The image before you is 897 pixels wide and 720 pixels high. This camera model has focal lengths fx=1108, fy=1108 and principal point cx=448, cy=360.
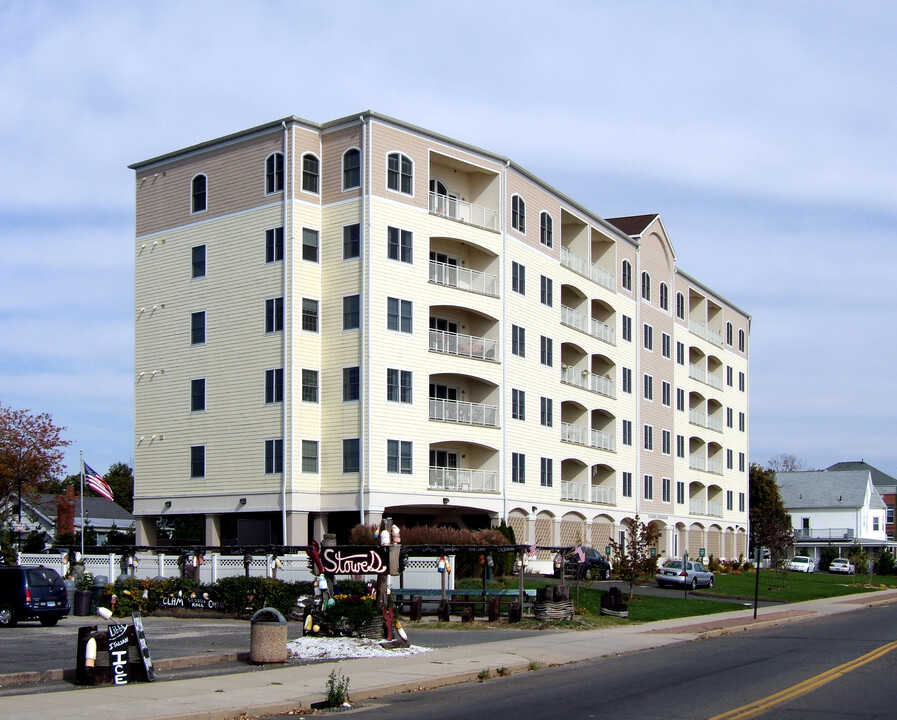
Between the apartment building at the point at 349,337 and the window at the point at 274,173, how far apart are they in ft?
0.30

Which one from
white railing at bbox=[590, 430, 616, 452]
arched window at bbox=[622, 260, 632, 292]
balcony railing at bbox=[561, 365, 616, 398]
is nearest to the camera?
balcony railing at bbox=[561, 365, 616, 398]

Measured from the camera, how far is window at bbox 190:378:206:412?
49531 millimetres

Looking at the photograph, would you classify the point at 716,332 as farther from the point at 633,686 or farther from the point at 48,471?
the point at 633,686

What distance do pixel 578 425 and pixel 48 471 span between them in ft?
97.0

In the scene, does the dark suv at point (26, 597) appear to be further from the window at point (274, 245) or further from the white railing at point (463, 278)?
the white railing at point (463, 278)

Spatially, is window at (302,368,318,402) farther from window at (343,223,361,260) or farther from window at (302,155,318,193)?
window at (302,155,318,193)

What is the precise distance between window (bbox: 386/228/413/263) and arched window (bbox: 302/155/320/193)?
3.94 m

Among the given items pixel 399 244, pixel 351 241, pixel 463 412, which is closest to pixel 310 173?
pixel 351 241

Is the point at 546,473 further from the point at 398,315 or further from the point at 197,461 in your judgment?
the point at 197,461

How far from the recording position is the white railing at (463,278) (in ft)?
164

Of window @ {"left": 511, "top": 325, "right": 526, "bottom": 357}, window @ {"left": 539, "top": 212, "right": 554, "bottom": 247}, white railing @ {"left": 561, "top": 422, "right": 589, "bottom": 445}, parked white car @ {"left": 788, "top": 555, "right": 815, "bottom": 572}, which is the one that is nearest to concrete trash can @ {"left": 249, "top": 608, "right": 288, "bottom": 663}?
window @ {"left": 511, "top": 325, "right": 526, "bottom": 357}

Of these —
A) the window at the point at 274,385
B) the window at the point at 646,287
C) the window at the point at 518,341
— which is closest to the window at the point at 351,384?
the window at the point at 274,385

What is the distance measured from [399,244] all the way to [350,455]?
9311mm

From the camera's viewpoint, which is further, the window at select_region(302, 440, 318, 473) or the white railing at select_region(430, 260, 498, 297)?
the white railing at select_region(430, 260, 498, 297)
